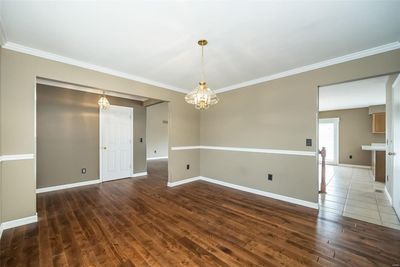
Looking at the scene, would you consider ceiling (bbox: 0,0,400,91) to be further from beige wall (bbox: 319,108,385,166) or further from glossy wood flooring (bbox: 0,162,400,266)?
beige wall (bbox: 319,108,385,166)

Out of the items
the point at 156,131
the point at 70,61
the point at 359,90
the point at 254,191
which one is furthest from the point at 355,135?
the point at 70,61

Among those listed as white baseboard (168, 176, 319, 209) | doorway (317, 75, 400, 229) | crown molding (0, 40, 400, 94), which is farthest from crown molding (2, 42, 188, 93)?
doorway (317, 75, 400, 229)

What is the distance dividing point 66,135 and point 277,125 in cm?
499

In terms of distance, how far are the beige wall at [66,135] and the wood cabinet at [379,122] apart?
9266mm

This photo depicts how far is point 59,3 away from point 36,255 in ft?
8.67

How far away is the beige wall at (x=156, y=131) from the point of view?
9030 mm

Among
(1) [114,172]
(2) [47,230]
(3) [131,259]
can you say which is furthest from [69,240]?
(1) [114,172]

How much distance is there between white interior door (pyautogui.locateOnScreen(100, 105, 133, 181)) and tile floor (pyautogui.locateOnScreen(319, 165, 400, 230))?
497 centimetres

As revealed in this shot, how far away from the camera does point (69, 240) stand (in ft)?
6.73

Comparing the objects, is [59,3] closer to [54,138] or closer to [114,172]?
[54,138]

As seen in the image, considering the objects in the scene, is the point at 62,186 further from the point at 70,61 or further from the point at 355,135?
the point at 355,135

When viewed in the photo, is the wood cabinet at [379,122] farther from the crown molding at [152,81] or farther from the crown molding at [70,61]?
the crown molding at [70,61]

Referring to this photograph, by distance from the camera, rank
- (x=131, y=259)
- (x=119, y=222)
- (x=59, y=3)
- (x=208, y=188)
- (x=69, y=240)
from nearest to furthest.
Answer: (x=59, y=3) → (x=131, y=259) → (x=69, y=240) → (x=119, y=222) → (x=208, y=188)

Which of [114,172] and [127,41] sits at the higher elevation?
[127,41]
